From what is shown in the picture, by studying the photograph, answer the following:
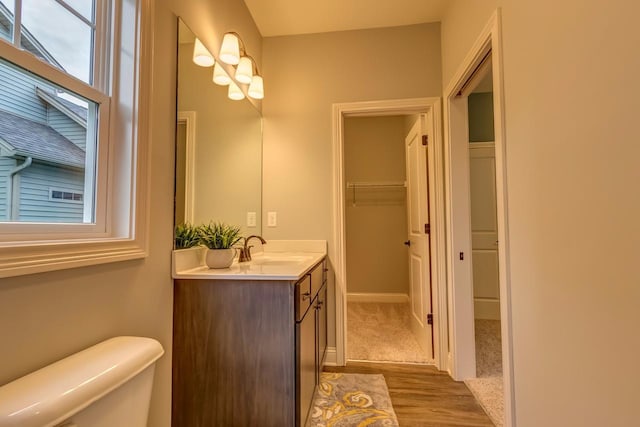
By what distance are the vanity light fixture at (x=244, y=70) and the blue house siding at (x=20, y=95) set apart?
1.21 meters

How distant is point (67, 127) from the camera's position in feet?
3.06

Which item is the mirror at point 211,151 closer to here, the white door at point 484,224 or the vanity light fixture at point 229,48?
the vanity light fixture at point 229,48

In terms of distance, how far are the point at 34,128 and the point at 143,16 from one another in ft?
1.95

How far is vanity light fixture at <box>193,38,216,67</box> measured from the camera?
1.51 meters

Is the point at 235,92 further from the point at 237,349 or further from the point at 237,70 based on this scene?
the point at 237,349

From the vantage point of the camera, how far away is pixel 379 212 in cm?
414

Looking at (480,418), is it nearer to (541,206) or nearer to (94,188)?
(541,206)

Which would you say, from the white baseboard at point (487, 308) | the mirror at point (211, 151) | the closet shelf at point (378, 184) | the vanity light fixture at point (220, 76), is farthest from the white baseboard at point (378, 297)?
the vanity light fixture at point (220, 76)

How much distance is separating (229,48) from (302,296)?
148cm

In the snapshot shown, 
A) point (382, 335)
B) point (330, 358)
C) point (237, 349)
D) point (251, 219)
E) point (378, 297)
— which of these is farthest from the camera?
point (378, 297)

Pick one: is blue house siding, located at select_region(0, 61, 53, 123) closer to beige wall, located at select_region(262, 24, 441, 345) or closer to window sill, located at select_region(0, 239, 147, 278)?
window sill, located at select_region(0, 239, 147, 278)

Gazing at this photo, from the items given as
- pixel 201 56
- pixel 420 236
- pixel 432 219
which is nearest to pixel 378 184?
pixel 420 236

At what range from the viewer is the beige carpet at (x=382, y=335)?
2.43m

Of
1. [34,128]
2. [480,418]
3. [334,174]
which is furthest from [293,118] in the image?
[480,418]
